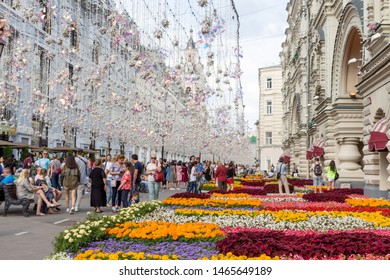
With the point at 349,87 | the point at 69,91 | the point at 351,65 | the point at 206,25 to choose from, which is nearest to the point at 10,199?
the point at 206,25

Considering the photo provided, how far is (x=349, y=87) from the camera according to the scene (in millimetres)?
33000

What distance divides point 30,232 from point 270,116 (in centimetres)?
8837

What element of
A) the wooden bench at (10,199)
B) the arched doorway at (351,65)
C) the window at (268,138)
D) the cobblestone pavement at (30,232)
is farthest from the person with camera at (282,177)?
the window at (268,138)

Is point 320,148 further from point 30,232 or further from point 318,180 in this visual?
point 30,232

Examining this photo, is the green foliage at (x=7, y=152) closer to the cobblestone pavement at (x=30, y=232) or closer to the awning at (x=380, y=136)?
the cobblestone pavement at (x=30, y=232)

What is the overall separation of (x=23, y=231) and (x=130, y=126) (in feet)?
128

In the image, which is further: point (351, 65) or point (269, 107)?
point (269, 107)

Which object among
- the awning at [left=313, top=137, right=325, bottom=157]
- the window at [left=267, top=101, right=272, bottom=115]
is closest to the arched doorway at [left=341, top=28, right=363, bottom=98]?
the awning at [left=313, top=137, right=325, bottom=157]

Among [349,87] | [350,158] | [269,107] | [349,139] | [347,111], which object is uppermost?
[269,107]

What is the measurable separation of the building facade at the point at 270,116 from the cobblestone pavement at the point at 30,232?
8063 centimetres

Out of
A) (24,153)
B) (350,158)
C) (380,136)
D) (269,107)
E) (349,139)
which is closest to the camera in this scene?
(380,136)

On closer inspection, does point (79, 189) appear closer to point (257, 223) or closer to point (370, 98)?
point (257, 223)

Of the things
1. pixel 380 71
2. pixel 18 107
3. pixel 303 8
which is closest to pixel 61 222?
pixel 380 71

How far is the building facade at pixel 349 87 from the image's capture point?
2184 centimetres
